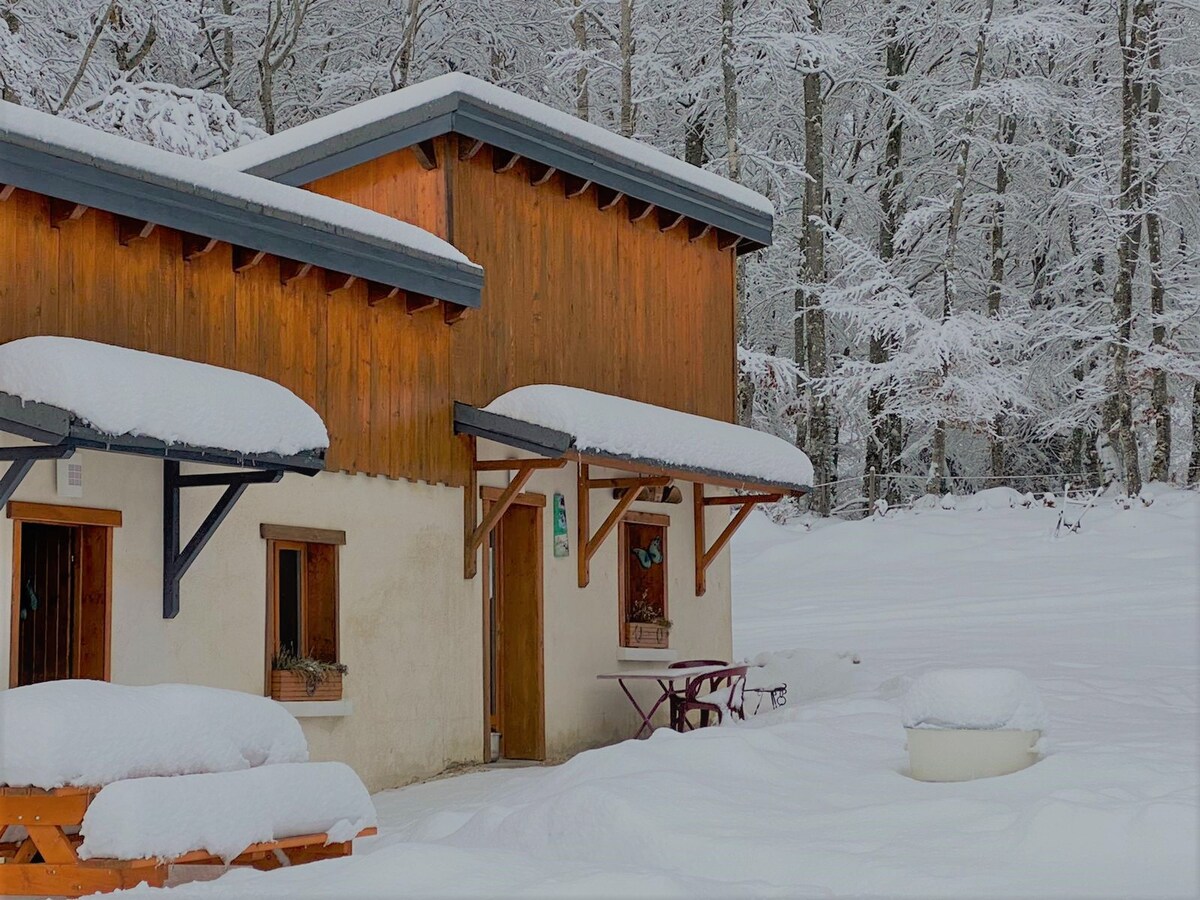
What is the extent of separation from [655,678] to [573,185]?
4.16m

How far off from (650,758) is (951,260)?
57.9 feet

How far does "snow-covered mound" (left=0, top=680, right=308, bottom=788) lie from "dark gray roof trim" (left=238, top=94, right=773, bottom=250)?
5.77m

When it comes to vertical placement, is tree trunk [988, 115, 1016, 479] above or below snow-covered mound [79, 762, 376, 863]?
above

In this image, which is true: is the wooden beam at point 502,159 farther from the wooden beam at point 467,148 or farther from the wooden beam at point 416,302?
the wooden beam at point 416,302

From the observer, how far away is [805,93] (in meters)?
25.8

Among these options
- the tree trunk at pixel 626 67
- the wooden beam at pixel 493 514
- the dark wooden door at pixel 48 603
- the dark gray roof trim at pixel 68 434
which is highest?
the tree trunk at pixel 626 67

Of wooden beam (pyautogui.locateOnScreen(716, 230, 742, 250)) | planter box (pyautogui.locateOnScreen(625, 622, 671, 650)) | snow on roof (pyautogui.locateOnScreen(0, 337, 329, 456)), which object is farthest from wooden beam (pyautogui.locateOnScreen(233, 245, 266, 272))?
wooden beam (pyautogui.locateOnScreen(716, 230, 742, 250))

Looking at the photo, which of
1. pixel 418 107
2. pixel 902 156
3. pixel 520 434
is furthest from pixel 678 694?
pixel 902 156

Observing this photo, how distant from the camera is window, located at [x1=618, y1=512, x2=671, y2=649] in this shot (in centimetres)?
1385

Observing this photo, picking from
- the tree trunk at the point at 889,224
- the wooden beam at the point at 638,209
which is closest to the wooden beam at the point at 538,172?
the wooden beam at the point at 638,209

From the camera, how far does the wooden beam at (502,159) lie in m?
12.6

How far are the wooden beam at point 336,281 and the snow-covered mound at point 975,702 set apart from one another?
4.50 m

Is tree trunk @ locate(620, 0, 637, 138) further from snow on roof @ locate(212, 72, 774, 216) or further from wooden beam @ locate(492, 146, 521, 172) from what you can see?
wooden beam @ locate(492, 146, 521, 172)

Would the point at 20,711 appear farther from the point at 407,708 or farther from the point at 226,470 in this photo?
the point at 407,708
